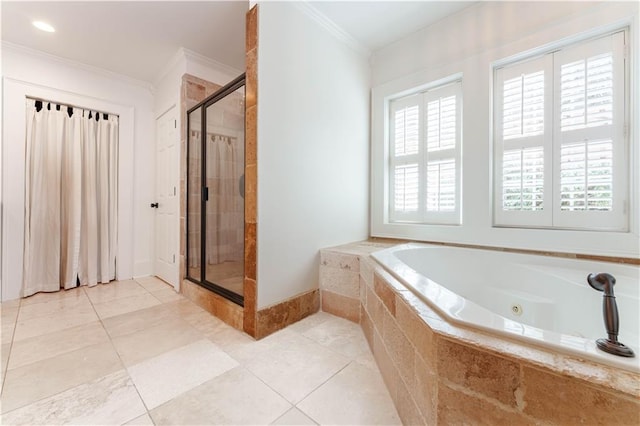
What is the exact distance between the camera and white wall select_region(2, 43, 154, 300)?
218 cm

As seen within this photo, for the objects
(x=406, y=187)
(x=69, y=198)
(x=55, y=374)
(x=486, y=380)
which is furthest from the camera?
(x=69, y=198)

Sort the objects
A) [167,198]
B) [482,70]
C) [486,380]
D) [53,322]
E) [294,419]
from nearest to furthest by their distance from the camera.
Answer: [486,380]
[294,419]
[53,322]
[482,70]
[167,198]

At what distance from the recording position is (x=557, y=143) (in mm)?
1596

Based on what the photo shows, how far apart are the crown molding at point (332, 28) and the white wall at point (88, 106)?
90.7 inches

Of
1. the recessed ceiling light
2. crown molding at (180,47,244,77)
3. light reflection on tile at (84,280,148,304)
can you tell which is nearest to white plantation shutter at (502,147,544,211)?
crown molding at (180,47,244,77)

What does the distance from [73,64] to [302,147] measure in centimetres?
271

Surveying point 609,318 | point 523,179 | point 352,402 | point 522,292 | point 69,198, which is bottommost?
point 352,402

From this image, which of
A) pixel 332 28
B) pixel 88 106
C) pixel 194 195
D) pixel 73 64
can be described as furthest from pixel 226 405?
pixel 73 64

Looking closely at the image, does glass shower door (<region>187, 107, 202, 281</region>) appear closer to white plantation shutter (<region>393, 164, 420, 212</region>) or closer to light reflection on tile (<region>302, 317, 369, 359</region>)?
light reflection on tile (<region>302, 317, 369, 359</region>)

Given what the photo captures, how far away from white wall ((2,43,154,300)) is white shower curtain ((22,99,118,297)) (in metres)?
0.06

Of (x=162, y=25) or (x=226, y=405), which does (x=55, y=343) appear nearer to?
(x=226, y=405)

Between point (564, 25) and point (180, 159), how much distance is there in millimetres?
3166

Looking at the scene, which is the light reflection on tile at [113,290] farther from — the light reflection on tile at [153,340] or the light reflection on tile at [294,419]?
the light reflection on tile at [294,419]

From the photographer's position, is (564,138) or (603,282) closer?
(603,282)
